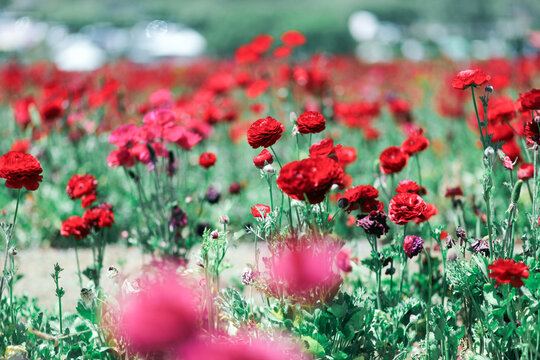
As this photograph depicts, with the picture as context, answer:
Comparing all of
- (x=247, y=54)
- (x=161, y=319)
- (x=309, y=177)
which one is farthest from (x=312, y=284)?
(x=247, y=54)

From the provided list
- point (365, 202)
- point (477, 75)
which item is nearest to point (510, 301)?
point (365, 202)

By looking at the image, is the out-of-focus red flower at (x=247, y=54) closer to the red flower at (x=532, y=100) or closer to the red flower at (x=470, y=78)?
the red flower at (x=470, y=78)

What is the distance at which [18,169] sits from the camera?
1.71 meters

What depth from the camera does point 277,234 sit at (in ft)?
5.52

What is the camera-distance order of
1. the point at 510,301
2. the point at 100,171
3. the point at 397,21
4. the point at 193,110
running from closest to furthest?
the point at 510,301, the point at 193,110, the point at 100,171, the point at 397,21

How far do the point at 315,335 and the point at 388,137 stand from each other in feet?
12.4

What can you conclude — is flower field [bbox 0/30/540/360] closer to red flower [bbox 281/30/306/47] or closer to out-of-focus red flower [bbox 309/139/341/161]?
out-of-focus red flower [bbox 309/139/341/161]

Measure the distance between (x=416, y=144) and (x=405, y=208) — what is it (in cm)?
53

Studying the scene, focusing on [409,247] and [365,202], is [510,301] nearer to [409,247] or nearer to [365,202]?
[409,247]

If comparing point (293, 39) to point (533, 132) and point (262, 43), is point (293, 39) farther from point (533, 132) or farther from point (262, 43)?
point (533, 132)

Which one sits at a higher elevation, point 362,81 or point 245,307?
point 362,81

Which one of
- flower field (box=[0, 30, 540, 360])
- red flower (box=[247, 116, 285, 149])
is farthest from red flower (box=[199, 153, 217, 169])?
red flower (box=[247, 116, 285, 149])

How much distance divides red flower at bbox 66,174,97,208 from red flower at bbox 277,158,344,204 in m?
1.12

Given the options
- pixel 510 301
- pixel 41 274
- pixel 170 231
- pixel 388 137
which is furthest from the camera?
pixel 388 137
